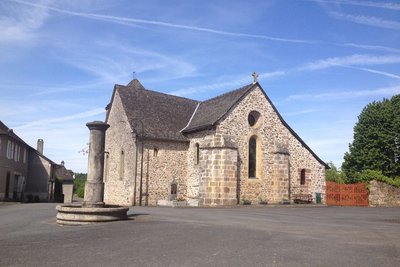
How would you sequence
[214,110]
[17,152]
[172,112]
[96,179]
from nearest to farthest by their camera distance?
[96,179]
[214,110]
[172,112]
[17,152]

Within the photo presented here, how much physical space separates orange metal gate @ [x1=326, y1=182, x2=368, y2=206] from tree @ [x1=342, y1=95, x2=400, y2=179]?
6774mm

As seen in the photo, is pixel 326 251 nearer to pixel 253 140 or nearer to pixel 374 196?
pixel 253 140

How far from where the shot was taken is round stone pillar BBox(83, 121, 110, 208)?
14117mm

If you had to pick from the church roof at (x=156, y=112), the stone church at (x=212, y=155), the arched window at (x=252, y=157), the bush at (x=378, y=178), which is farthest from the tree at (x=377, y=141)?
the church roof at (x=156, y=112)

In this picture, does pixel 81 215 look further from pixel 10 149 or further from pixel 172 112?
pixel 10 149

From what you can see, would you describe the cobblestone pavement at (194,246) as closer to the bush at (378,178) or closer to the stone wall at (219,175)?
the stone wall at (219,175)

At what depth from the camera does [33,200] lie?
3569 centimetres

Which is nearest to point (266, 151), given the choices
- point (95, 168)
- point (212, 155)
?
point (212, 155)

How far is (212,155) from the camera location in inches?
959

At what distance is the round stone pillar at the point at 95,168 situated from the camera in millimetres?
14117

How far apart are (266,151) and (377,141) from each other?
16.9 m

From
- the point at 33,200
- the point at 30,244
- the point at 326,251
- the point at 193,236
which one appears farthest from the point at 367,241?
the point at 33,200

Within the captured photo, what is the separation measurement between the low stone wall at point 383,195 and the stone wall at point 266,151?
198 inches

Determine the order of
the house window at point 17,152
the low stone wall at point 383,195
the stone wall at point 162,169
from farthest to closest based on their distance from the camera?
the house window at point 17,152, the low stone wall at point 383,195, the stone wall at point 162,169
